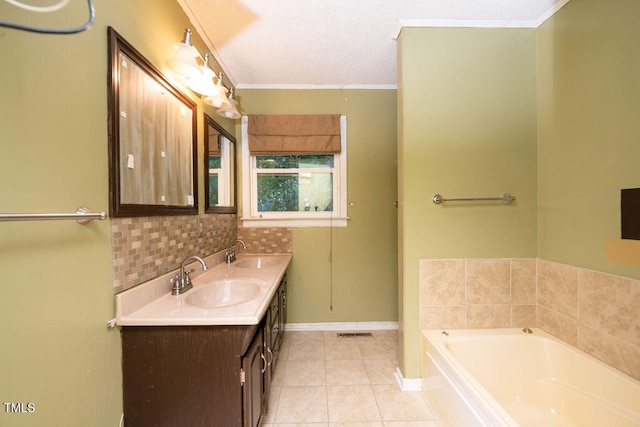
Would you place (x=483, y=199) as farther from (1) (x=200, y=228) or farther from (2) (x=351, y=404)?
(1) (x=200, y=228)

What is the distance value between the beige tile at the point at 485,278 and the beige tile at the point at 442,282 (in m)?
0.06

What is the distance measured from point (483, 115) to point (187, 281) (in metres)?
2.20

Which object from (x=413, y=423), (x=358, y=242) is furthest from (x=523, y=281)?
(x=358, y=242)

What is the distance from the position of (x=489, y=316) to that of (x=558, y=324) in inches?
14.5

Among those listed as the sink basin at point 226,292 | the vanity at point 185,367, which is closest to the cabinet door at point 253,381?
the vanity at point 185,367

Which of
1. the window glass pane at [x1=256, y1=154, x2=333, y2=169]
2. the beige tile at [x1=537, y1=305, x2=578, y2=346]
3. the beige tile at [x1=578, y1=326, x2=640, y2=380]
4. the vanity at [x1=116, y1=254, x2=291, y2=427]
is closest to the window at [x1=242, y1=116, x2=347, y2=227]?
the window glass pane at [x1=256, y1=154, x2=333, y2=169]

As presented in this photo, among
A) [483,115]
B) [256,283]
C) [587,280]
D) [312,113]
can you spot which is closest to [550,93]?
[483,115]

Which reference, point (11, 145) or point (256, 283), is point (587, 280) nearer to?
point (256, 283)

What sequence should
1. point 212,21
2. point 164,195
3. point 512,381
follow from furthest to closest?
point 212,21 → point 512,381 → point 164,195

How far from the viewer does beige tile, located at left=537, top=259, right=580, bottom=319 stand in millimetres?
1415

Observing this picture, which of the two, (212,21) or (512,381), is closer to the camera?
(512,381)

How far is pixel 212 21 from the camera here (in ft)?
5.32

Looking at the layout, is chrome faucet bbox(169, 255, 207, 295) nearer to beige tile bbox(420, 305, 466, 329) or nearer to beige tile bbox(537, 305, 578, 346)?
beige tile bbox(420, 305, 466, 329)

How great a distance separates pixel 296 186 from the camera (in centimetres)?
253
